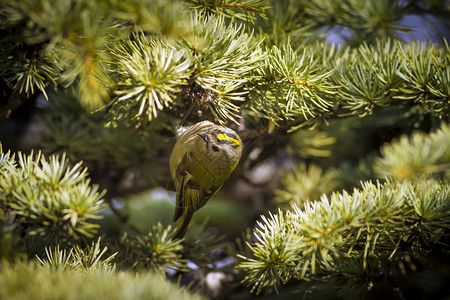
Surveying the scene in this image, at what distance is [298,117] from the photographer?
0.54 m

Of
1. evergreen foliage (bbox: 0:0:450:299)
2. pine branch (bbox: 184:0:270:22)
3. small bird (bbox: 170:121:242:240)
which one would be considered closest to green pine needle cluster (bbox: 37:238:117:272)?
evergreen foliage (bbox: 0:0:450:299)

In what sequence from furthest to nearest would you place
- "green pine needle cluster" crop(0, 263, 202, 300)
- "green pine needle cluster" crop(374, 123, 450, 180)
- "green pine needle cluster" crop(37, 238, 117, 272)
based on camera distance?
"green pine needle cluster" crop(374, 123, 450, 180) < "green pine needle cluster" crop(37, 238, 117, 272) < "green pine needle cluster" crop(0, 263, 202, 300)

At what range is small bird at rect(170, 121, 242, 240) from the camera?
429mm

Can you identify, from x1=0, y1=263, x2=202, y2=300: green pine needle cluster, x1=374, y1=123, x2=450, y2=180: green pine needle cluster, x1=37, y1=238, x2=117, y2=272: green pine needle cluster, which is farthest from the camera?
x1=374, y1=123, x2=450, y2=180: green pine needle cluster

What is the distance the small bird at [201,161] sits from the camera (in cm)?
43

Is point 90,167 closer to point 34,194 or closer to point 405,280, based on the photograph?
point 34,194

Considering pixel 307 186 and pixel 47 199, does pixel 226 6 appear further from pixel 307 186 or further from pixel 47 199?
pixel 307 186

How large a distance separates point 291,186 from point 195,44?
452 mm

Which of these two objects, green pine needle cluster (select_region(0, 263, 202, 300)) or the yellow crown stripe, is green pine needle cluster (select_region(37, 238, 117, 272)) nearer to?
green pine needle cluster (select_region(0, 263, 202, 300))

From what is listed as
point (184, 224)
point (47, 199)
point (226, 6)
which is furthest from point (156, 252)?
point (226, 6)

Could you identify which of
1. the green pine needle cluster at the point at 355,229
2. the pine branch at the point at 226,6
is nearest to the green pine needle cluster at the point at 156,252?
the green pine needle cluster at the point at 355,229

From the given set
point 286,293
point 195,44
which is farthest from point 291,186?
point 195,44

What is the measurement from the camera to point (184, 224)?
477 millimetres

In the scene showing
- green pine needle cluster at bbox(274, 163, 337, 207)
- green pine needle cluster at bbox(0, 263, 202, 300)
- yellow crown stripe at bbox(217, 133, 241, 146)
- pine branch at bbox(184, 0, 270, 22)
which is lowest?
green pine needle cluster at bbox(0, 263, 202, 300)
